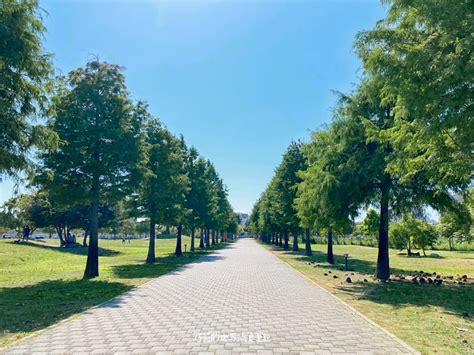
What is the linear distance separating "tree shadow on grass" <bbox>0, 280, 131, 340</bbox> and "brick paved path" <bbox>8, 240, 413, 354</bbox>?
62 cm

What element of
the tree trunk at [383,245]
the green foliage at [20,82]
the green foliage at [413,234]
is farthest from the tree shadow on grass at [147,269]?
the green foliage at [413,234]

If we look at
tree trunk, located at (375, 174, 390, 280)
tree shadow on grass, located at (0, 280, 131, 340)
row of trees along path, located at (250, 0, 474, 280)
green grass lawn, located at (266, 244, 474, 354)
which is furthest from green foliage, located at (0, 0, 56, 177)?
tree trunk, located at (375, 174, 390, 280)

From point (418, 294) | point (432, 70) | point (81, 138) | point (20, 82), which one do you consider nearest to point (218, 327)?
point (432, 70)

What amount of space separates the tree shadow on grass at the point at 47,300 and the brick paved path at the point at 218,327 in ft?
2.05

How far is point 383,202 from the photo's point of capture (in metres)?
13.5

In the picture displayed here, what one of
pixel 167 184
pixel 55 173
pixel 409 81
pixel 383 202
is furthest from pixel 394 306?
pixel 167 184

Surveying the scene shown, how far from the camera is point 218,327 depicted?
23.2 ft

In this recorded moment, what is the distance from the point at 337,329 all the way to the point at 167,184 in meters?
18.0

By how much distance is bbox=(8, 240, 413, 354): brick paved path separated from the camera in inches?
225

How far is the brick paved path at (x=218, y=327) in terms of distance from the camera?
18.8ft

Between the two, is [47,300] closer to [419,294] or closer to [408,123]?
[408,123]

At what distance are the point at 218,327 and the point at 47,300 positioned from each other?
6160 millimetres

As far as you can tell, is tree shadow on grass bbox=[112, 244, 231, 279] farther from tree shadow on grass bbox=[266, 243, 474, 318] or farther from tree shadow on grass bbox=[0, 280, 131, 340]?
tree shadow on grass bbox=[266, 243, 474, 318]

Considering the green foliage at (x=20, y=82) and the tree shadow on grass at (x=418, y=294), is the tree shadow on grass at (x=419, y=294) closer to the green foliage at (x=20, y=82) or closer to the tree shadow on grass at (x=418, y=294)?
the tree shadow on grass at (x=418, y=294)
